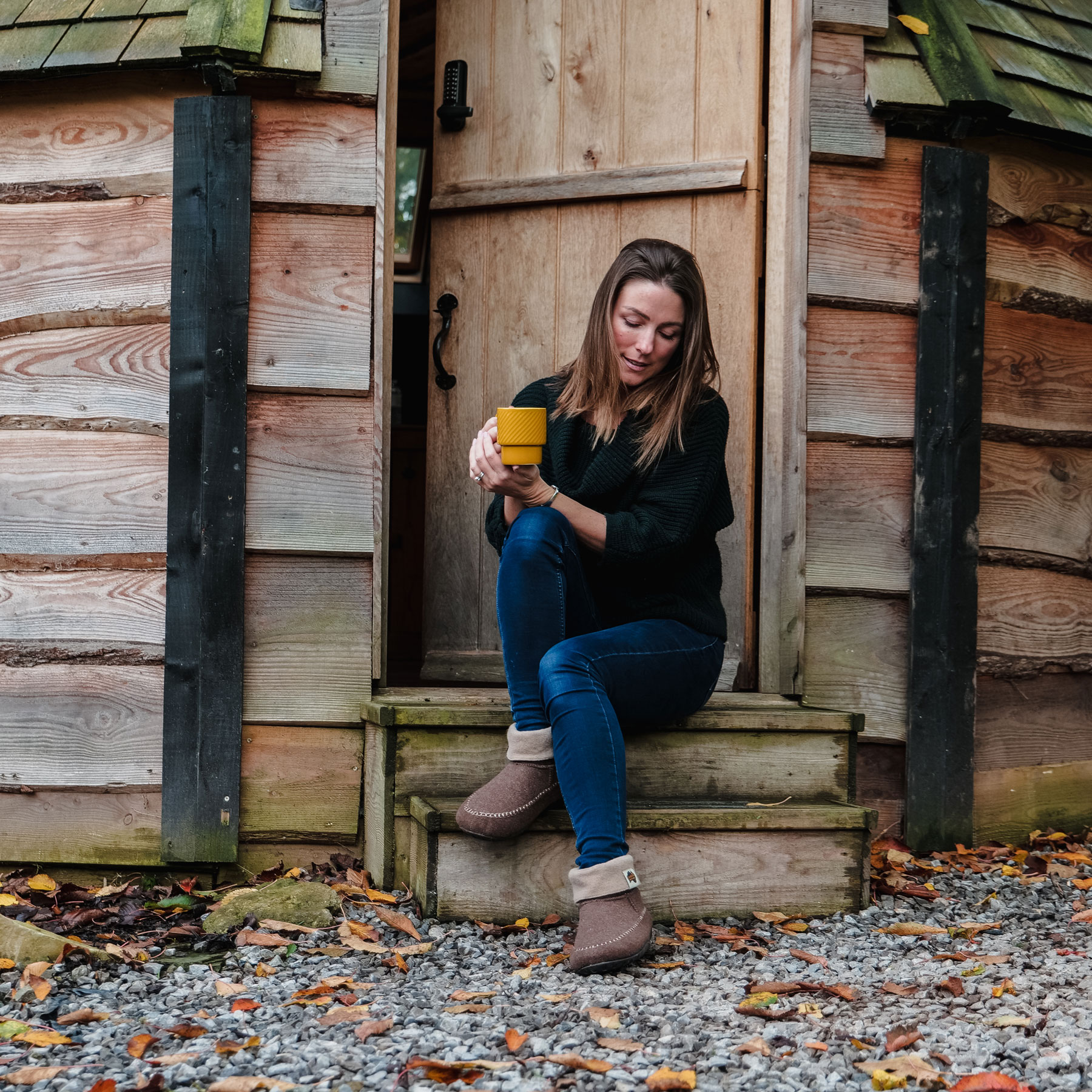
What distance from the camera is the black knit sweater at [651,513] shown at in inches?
104

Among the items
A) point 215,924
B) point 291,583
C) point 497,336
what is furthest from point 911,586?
point 215,924

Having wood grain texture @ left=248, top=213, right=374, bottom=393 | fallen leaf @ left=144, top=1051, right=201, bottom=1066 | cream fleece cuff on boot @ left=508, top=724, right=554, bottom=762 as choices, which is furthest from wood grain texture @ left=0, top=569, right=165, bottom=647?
fallen leaf @ left=144, top=1051, right=201, bottom=1066

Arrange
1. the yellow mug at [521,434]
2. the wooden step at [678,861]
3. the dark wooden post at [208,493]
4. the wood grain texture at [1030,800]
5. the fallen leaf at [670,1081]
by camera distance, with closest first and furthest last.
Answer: the fallen leaf at [670,1081]
the yellow mug at [521,434]
the wooden step at [678,861]
the dark wooden post at [208,493]
the wood grain texture at [1030,800]

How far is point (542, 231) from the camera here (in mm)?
3637

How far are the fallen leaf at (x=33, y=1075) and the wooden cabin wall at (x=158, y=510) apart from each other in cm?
121

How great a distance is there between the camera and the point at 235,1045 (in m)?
1.89

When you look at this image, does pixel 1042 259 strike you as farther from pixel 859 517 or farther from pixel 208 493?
pixel 208 493

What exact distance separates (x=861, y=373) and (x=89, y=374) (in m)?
2.14

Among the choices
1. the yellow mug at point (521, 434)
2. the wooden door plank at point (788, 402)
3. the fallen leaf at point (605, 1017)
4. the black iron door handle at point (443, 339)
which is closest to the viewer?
the fallen leaf at point (605, 1017)

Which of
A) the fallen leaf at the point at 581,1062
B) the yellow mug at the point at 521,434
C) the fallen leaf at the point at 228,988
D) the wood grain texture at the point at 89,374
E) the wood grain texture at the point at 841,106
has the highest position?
the wood grain texture at the point at 841,106

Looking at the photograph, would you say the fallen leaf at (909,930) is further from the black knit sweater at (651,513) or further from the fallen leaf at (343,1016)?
the fallen leaf at (343,1016)

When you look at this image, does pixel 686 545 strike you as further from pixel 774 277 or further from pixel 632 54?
pixel 632 54

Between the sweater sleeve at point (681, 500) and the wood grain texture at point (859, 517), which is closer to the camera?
the sweater sleeve at point (681, 500)

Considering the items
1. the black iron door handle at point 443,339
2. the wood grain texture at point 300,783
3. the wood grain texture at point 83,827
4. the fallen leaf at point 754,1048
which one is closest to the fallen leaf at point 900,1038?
the fallen leaf at point 754,1048
